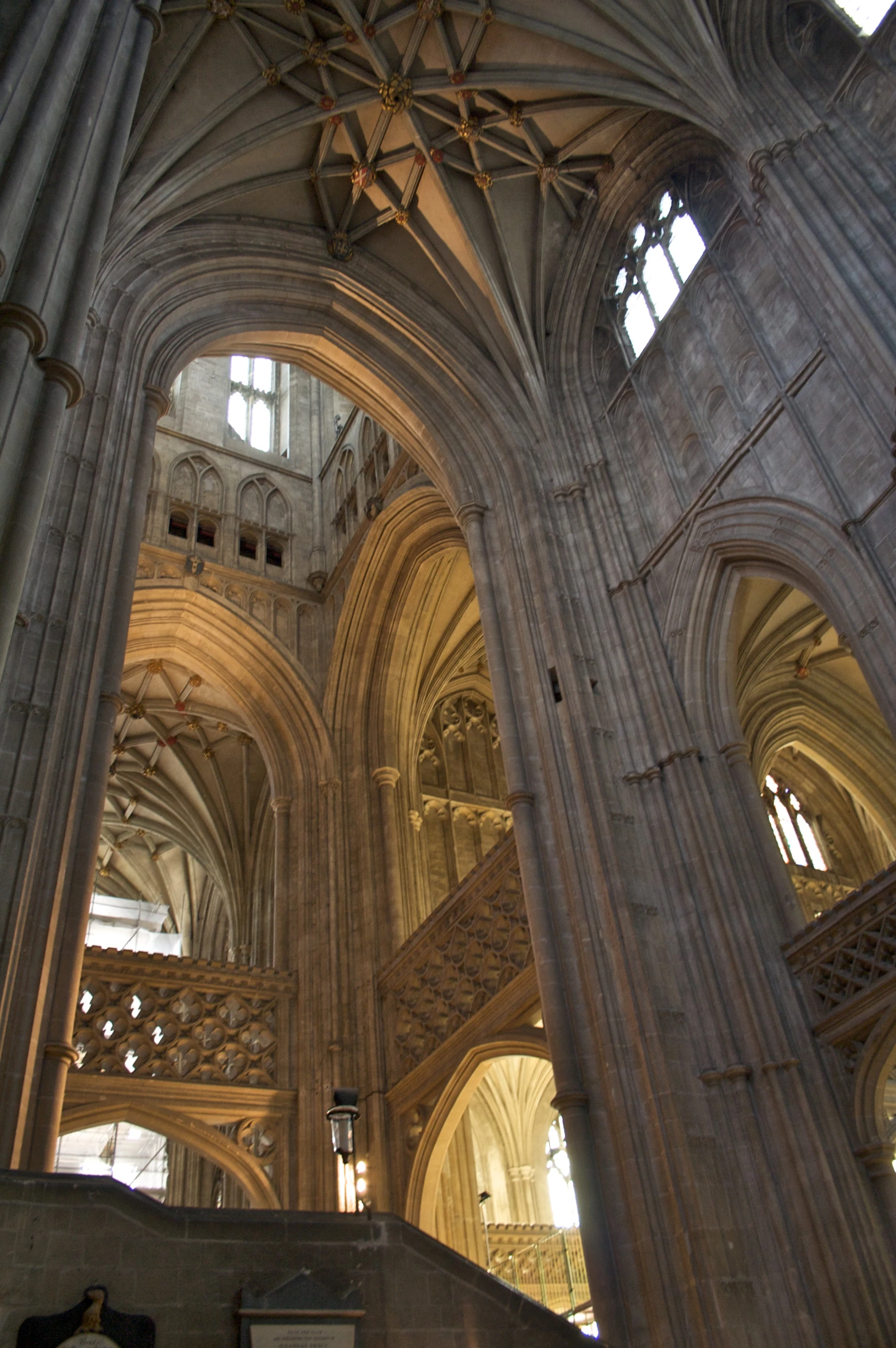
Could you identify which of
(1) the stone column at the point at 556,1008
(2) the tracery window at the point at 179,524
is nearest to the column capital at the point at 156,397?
(1) the stone column at the point at 556,1008

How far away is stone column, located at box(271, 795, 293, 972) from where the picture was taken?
15078 millimetres

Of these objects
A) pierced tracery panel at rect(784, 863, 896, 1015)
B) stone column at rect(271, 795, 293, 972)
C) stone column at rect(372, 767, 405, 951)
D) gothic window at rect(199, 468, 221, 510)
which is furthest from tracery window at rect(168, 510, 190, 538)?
pierced tracery panel at rect(784, 863, 896, 1015)

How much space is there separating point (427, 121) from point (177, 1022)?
472 inches

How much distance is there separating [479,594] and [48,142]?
7141 mm

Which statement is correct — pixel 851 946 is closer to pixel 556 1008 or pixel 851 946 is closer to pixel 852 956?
pixel 852 956

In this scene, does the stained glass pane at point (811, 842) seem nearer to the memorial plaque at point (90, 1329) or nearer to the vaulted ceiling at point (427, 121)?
the vaulted ceiling at point (427, 121)

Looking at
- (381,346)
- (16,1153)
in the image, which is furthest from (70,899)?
(381,346)

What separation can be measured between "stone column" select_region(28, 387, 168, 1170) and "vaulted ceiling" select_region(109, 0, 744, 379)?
160 inches

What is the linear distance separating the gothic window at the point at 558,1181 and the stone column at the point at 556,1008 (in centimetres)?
1145

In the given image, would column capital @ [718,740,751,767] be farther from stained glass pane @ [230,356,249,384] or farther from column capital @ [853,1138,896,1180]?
stained glass pane @ [230,356,249,384]

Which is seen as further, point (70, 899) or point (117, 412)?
point (117, 412)

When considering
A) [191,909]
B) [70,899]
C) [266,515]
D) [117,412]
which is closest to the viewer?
[70,899]

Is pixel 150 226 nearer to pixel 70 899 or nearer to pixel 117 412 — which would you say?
pixel 117 412

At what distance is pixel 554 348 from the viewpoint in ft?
47.5
